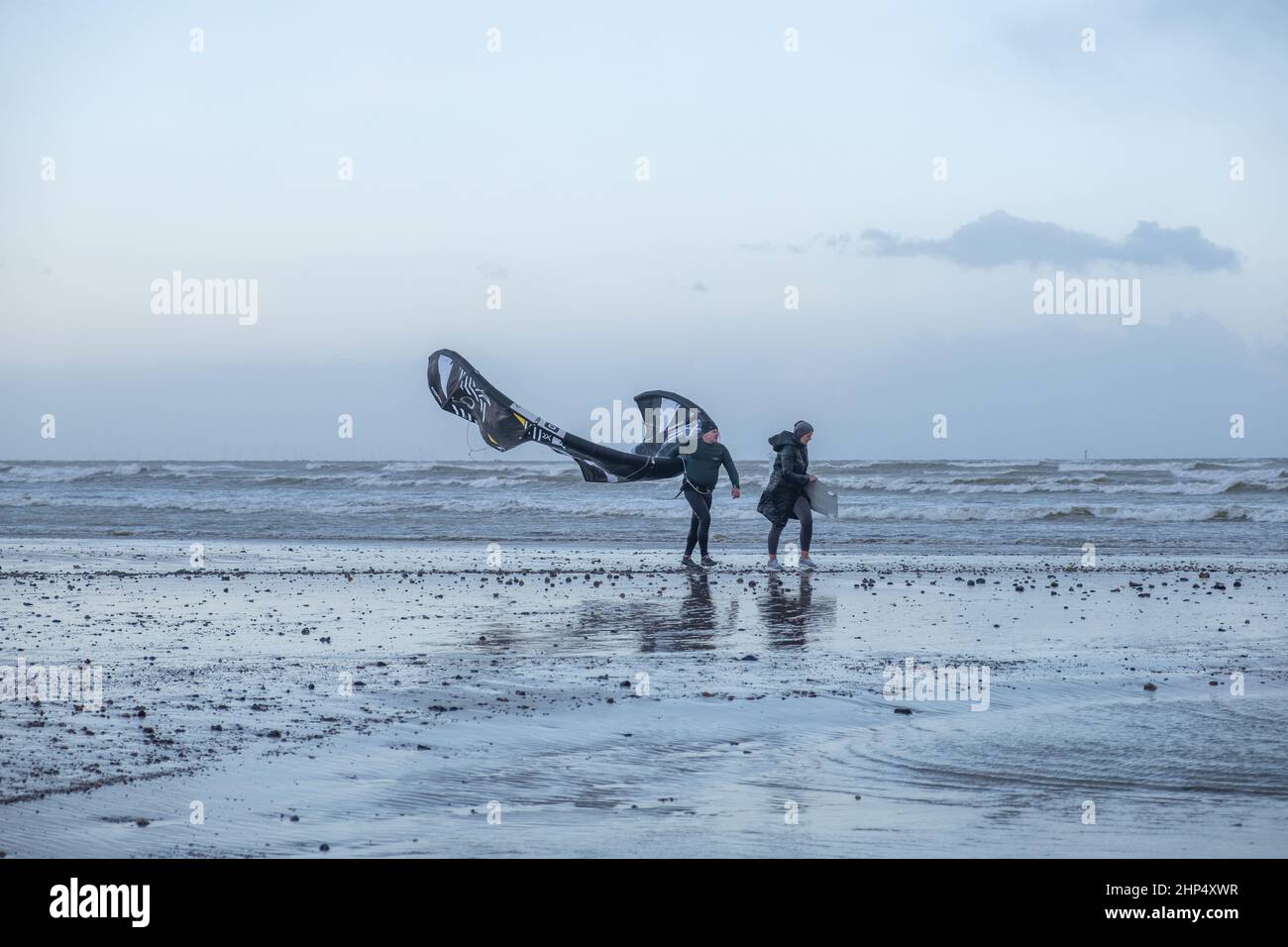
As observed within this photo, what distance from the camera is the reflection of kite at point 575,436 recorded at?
1884 cm

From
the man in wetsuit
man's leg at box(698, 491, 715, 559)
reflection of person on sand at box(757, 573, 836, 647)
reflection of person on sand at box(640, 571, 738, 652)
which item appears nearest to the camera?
reflection of person on sand at box(640, 571, 738, 652)

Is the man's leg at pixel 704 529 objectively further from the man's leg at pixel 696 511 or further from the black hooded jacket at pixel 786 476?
the black hooded jacket at pixel 786 476

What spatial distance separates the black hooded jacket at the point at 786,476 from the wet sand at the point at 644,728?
11.3 ft

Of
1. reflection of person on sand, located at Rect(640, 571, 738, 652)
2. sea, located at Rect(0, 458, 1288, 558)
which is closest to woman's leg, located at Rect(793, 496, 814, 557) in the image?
reflection of person on sand, located at Rect(640, 571, 738, 652)

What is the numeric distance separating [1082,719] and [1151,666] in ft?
7.74

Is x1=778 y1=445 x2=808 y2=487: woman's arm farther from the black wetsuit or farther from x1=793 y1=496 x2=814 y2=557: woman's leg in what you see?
the black wetsuit

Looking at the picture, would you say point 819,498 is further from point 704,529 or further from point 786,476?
point 704,529

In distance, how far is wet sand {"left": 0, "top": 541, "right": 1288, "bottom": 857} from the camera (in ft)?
17.6

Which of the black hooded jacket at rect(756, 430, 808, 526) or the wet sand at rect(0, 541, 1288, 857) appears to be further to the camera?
the black hooded jacket at rect(756, 430, 808, 526)

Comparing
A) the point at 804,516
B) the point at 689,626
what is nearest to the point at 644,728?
the point at 689,626

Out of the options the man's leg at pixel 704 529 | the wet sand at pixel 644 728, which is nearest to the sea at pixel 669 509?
the man's leg at pixel 704 529
